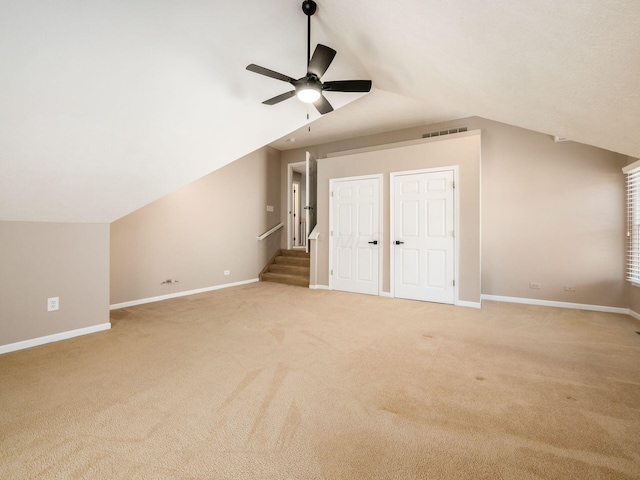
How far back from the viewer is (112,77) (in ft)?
6.37

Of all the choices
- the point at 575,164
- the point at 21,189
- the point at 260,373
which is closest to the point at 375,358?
the point at 260,373

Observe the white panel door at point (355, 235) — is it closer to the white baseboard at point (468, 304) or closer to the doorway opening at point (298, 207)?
the white baseboard at point (468, 304)

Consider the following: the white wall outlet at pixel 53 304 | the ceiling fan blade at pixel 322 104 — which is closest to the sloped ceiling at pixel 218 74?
the ceiling fan blade at pixel 322 104

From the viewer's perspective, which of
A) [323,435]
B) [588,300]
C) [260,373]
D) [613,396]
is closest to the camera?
[323,435]

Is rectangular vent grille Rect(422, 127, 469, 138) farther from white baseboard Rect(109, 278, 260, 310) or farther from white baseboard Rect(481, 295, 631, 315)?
white baseboard Rect(109, 278, 260, 310)

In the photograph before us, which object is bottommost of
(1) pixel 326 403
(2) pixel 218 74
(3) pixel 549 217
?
(1) pixel 326 403

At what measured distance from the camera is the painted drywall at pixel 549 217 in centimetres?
395

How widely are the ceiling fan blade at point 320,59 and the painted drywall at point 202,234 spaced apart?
11.4 feet

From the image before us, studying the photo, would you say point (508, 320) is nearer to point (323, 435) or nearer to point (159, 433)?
point (323, 435)

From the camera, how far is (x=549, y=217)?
4.30 m

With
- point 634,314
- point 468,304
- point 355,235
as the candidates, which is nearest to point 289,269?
point 355,235

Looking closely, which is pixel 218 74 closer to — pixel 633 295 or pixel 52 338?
pixel 52 338

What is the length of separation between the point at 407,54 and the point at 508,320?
11.1 feet

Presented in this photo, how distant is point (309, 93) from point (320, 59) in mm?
327
